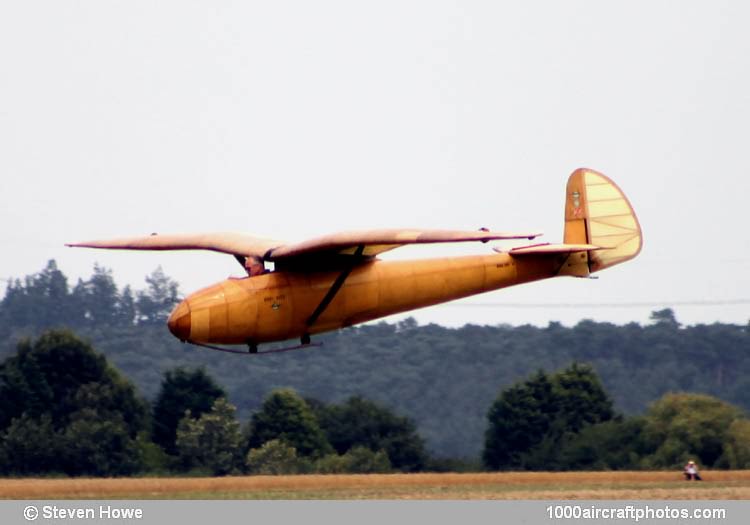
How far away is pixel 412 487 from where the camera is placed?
123 feet

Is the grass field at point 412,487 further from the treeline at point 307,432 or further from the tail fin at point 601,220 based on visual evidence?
the treeline at point 307,432

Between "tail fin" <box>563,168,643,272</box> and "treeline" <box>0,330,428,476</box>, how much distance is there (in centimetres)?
1302

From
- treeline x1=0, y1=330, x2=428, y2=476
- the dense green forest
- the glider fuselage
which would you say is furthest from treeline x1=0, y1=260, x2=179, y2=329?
the glider fuselage

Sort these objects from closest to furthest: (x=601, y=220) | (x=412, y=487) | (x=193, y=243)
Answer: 1. (x=193, y=243)
2. (x=601, y=220)
3. (x=412, y=487)

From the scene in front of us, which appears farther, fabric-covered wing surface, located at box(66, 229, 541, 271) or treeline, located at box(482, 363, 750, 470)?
treeline, located at box(482, 363, 750, 470)

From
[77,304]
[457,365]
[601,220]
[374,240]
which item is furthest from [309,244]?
[77,304]

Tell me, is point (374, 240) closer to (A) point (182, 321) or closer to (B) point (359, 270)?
(B) point (359, 270)

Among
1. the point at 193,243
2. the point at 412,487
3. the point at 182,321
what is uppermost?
the point at 193,243

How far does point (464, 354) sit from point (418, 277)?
165 ft

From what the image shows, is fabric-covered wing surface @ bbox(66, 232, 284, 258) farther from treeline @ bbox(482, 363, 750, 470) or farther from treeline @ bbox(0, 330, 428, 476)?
treeline @ bbox(482, 363, 750, 470)

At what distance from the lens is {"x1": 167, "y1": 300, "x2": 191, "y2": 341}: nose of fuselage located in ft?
101

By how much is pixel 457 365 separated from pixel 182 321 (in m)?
52.2
